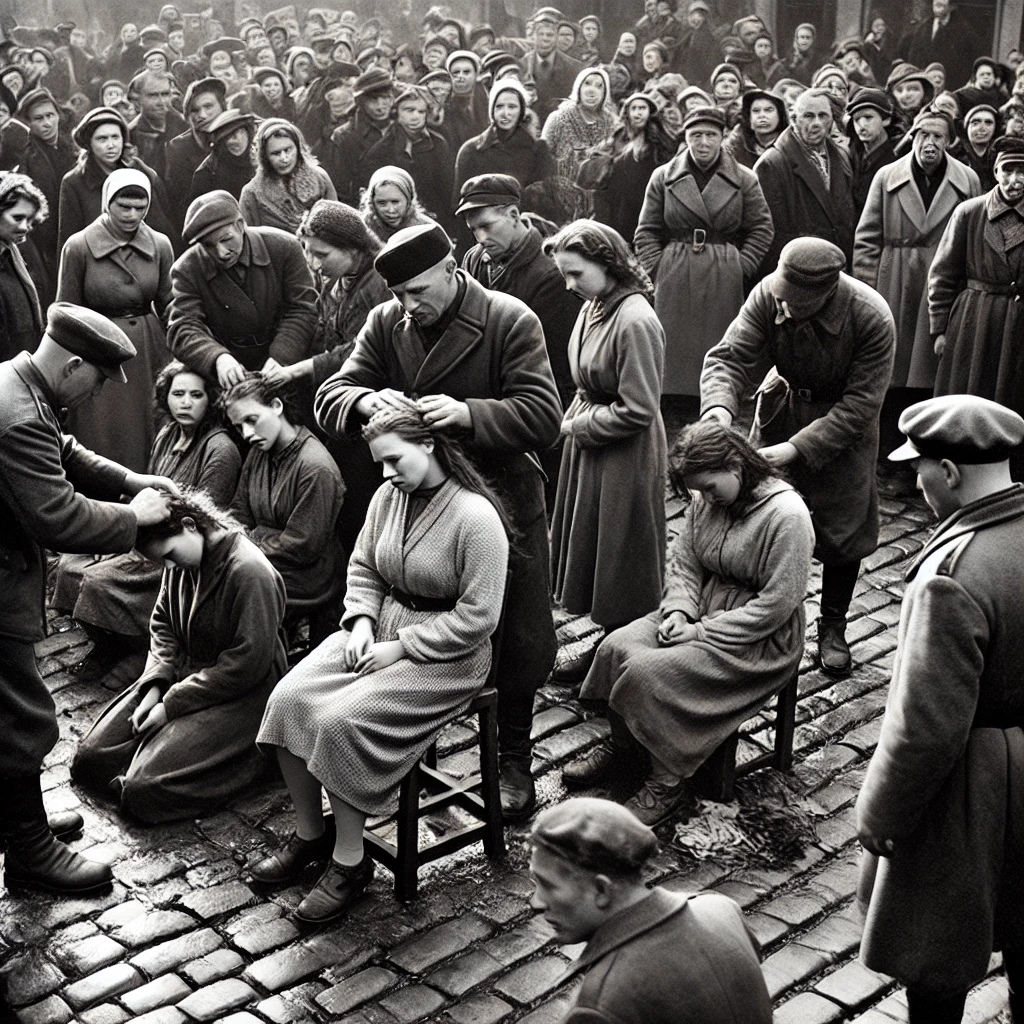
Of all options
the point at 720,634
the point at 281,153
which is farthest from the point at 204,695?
the point at 281,153

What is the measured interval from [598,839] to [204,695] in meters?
3.27

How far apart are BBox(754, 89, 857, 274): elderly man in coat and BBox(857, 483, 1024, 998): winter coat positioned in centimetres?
694

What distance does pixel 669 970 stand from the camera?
300cm

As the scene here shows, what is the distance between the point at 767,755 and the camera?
19.8ft

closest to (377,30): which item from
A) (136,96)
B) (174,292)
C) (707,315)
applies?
(136,96)

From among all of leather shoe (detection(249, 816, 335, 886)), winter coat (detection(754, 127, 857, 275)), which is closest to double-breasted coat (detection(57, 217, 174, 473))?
leather shoe (detection(249, 816, 335, 886))

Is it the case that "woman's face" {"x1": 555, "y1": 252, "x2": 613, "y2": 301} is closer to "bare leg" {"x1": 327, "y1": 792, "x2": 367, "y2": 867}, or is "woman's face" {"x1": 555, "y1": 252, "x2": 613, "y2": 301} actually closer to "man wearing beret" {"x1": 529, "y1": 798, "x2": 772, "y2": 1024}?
"bare leg" {"x1": 327, "y1": 792, "x2": 367, "y2": 867}

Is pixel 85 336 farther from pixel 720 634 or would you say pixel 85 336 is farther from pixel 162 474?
pixel 720 634

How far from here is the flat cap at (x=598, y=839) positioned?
10.1 ft

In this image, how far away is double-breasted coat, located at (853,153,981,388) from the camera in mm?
9570

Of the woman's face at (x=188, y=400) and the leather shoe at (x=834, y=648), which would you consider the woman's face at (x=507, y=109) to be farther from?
the leather shoe at (x=834, y=648)

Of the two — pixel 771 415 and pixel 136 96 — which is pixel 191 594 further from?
pixel 136 96

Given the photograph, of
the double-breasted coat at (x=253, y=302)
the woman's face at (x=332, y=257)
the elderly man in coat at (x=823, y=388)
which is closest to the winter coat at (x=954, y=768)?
the elderly man in coat at (x=823, y=388)

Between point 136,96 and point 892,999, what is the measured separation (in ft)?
40.3
